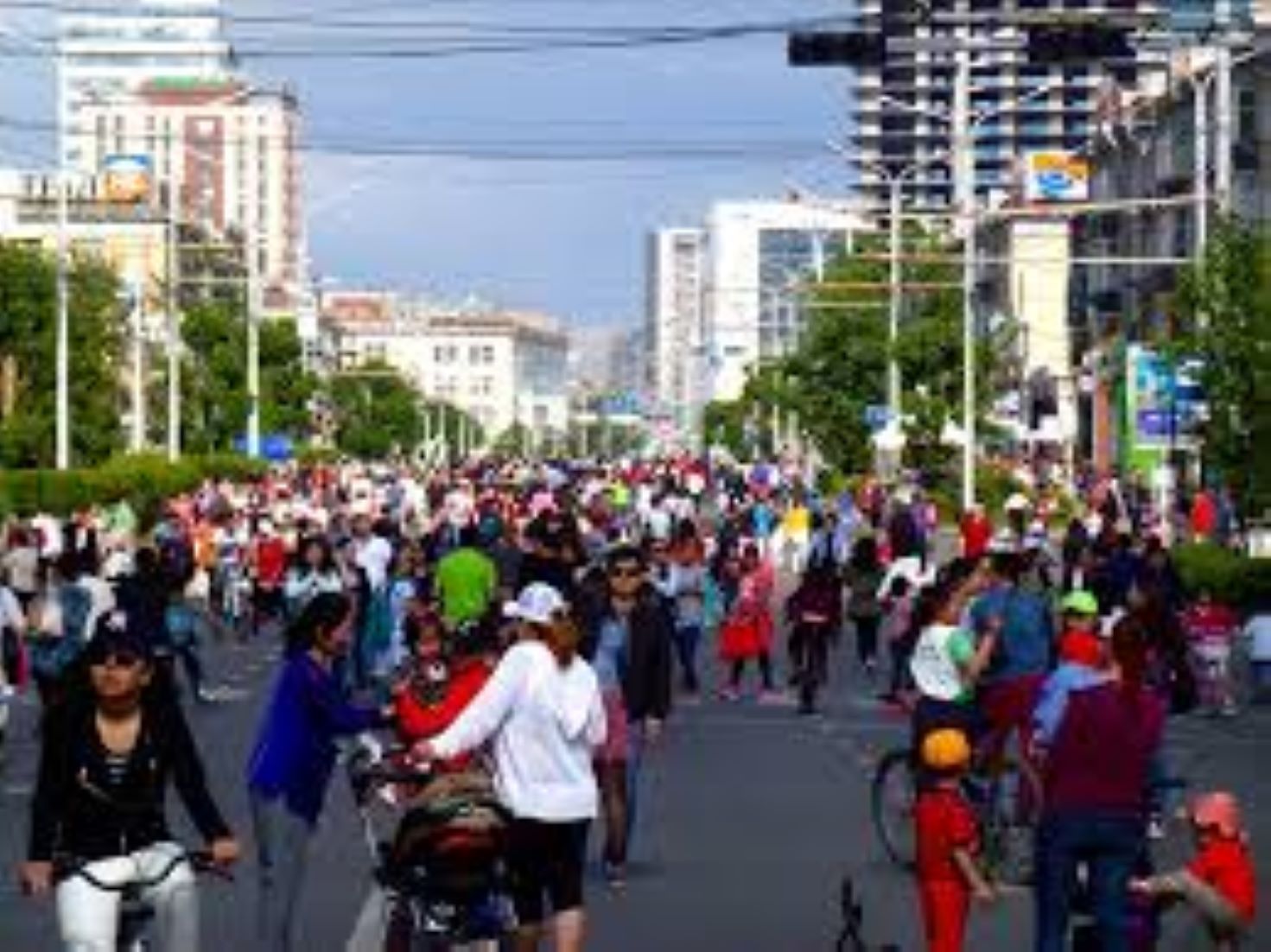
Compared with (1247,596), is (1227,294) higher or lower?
higher

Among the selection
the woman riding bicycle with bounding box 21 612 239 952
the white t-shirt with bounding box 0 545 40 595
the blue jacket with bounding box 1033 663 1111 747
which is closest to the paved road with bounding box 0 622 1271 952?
the blue jacket with bounding box 1033 663 1111 747

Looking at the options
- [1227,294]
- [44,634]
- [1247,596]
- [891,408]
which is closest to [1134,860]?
[44,634]

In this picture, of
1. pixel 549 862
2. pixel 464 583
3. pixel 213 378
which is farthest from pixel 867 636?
pixel 213 378

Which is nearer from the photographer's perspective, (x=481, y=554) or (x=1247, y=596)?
(x=481, y=554)

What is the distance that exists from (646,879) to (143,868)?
9.25m

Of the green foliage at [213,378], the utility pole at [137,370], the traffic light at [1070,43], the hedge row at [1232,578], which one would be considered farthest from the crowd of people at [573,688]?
the green foliage at [213,378]

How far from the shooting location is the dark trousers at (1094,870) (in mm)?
15281

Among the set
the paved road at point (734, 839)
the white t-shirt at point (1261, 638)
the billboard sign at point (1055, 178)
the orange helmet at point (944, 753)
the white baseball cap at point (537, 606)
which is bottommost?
the paved road at point (734, 839)

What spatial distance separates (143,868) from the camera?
12.9 meters

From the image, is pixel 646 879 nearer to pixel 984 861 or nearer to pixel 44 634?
pixel 984 861

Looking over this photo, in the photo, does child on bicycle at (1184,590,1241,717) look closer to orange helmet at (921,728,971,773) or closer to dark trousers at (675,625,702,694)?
dark trousers at (675,625,702,694)

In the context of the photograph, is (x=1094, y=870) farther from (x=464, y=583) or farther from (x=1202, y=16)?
(x=1202, y=16)

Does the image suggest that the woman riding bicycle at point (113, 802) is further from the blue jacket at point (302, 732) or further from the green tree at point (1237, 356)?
the green tree at point (1237, 356)

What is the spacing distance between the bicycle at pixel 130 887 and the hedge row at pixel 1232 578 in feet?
105
